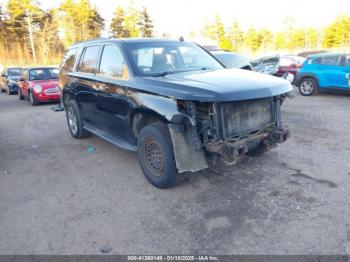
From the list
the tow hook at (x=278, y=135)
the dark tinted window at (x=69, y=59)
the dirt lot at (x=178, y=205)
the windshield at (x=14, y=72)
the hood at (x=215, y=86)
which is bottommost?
the dirt lot at (x=178, y=205)

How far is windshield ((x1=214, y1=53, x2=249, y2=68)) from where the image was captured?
9367mm

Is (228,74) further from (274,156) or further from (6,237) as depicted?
(6,237)

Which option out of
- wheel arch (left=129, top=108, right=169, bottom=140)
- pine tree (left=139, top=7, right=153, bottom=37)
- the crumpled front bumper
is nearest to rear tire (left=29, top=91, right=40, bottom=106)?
wheel arch (left=129, top=108, right=169, bottom=140)

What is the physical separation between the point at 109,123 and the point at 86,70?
133 cm

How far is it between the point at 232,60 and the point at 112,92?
19.8 ft

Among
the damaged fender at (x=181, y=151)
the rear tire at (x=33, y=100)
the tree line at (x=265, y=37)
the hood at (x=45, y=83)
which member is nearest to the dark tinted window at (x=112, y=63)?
the damaged fender at (x=181, y=151)

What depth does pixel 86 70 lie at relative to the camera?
5.61m

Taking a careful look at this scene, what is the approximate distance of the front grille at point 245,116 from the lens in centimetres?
351

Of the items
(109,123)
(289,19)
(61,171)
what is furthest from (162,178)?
(289,19)

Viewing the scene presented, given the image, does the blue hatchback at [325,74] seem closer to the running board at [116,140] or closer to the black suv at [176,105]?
the black suv at [176,105]

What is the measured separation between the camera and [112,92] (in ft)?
15.1

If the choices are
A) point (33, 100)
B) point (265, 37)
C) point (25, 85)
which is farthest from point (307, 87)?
point (265, 37)

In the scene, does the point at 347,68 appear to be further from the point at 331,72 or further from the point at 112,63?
the point at 112,63

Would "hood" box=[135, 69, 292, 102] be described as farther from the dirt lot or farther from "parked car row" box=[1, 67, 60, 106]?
"parked car row" box=[1, 67, 60, 106]
